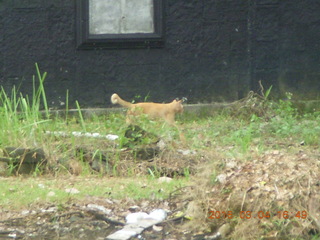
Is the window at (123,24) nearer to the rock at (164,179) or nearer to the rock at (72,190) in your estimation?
the rock at (164,179)

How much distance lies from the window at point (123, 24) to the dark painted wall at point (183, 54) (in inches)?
4.2

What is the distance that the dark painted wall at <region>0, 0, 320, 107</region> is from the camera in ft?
31.2

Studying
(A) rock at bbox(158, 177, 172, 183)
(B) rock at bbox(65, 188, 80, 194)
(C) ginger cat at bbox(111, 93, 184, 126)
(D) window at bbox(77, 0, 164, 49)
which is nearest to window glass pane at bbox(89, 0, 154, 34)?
(D) window at bbox(77, 0, 164, 49)

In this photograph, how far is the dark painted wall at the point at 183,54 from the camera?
9.52m

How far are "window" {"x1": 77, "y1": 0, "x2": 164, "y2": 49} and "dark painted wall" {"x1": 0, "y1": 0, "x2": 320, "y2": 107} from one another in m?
0.11

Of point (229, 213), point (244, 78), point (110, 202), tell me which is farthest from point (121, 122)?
point (229, 213)

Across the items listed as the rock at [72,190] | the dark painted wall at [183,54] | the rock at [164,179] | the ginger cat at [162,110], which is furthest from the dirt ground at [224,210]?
the dark painted wall at [183,54]

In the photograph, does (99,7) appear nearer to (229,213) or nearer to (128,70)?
(128,70)

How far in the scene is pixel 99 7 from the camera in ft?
31.3

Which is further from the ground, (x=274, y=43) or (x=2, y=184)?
(x=274, y=43)

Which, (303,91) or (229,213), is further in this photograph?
(303,91)

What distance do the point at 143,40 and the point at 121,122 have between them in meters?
1.64

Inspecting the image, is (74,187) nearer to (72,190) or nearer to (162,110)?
(72,190)

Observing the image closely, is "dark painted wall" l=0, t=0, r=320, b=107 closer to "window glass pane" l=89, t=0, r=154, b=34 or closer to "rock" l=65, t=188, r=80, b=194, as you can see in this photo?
"window glass pane" l=89, t=0, r=154, b=34
